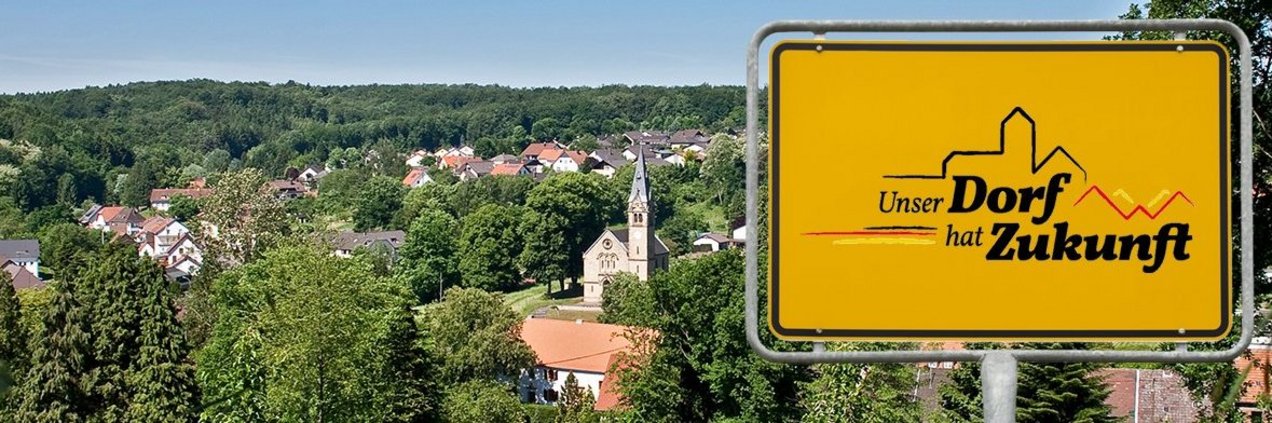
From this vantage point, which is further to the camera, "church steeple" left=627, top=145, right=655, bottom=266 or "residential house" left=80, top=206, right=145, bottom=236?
"residential house" left=80, top=206, right=145, bottom=236

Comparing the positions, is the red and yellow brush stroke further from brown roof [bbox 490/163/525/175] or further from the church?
brown roof [bbox 490/163/525/175]

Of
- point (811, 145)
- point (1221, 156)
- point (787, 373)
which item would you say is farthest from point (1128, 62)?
point (787, 373)

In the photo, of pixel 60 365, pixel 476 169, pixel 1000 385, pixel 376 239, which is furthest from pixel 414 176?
pixel 1000 385

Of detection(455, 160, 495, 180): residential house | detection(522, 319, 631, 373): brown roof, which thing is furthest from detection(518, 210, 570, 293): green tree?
detection(455, 160, 495, 180): residential house

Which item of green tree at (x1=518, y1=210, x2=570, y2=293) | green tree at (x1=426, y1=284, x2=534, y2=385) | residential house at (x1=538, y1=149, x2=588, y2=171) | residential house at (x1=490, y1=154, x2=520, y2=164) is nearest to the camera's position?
green tree at (x1=426, y1=284, x2=534, y2=385)

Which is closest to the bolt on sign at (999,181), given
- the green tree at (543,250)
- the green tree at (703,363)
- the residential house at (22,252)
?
the green tree at (703,363)

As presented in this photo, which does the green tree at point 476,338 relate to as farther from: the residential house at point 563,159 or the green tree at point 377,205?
the residential house at point 563,159
